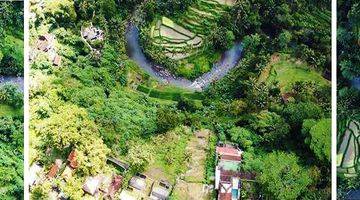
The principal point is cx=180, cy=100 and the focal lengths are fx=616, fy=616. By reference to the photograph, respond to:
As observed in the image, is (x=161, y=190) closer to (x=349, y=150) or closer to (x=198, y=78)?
(x=198, y=78)

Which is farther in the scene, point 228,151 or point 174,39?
point 174,39

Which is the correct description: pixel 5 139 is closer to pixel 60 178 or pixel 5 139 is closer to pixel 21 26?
pixel 60 178

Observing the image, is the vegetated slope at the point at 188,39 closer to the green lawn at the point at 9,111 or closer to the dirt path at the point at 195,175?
the dirt path at the point at 195,175

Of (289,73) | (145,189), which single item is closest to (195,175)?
(145,189)

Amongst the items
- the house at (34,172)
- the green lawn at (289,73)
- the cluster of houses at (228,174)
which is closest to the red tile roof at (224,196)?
the cluster of houses at (228,174)

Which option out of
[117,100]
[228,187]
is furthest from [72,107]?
[228,187]

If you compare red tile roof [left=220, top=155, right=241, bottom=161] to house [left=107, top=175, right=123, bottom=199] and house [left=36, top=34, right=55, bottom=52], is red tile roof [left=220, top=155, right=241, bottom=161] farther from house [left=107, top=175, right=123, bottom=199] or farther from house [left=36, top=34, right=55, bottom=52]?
house [left=36, top=34, right=55, bottom=52]

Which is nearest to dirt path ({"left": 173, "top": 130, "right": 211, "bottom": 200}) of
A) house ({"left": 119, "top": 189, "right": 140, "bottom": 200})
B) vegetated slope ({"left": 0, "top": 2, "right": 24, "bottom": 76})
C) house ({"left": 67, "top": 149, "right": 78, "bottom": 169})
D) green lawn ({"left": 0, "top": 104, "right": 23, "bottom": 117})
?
house ({"left": 119, "top": 189, "right": 140, "bottom": 200})
